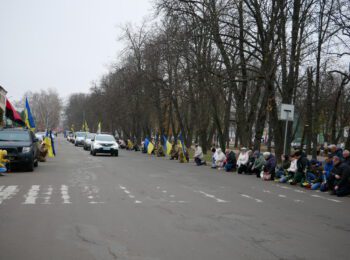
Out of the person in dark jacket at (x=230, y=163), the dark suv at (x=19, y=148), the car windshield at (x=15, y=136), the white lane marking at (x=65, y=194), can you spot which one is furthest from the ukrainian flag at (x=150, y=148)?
the white lane marking at (x=65, y=194)

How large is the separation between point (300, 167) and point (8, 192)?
411 inches

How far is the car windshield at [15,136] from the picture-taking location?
864 inches

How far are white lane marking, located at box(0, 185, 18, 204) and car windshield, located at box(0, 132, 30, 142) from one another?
7.22m

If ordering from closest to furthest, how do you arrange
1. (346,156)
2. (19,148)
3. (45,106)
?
1. (346,156)
2. (19,148)
3. (45,106)

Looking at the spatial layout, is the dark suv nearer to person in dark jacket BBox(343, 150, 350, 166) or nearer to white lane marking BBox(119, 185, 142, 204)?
white lane marking BBox(119, 185, 142, 204)

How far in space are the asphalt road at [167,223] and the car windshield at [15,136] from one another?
23.6 ft

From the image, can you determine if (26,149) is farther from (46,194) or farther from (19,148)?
(46,194)

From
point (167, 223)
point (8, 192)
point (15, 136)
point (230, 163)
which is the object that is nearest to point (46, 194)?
point (8, 192)

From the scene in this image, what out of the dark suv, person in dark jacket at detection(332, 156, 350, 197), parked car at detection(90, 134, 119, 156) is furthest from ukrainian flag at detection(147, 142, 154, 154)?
person in dark jacket at detection(332, 156, 350, 197)

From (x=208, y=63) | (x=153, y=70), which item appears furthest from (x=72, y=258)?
(x=153, y=70)

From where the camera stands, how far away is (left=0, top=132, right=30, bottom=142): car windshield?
22.0 metres

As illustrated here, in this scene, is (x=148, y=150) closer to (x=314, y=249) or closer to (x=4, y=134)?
(x=4, y=134)

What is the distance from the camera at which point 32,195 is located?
13.0 metres

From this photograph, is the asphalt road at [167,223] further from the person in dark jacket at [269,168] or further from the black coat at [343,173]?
the person in dark jacket at [269,168]
